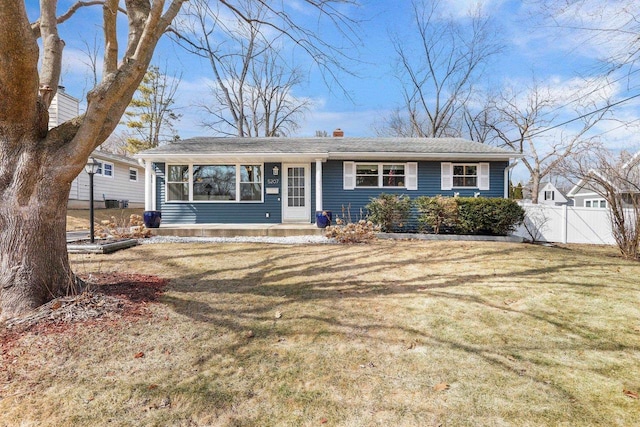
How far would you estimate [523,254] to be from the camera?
670cm

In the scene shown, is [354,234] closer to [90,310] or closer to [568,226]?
[90,310]

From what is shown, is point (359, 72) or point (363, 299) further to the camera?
point (359, 72)

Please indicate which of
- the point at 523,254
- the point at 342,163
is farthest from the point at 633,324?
the point at 342,163

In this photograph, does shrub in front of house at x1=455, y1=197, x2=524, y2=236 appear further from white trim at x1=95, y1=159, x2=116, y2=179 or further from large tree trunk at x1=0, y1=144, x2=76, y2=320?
white trim at x1=95, y1=159, x2=116, y2=179

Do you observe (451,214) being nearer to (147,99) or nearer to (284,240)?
(284,240)

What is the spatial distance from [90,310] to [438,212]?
866 cm

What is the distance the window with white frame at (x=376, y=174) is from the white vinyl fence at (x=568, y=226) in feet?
15.6

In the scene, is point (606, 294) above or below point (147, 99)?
below

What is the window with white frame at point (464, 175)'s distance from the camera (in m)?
11.7

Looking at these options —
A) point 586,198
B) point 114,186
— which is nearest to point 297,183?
point 114,186

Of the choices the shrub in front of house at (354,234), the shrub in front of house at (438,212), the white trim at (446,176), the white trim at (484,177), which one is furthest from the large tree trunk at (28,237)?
the white trim at (484,177)

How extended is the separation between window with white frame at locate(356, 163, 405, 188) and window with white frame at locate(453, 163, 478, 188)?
199cm

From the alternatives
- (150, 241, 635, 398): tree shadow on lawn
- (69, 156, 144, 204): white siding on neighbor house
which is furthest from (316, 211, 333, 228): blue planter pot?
(69, 156, 144, 204): white siding on neighbor house

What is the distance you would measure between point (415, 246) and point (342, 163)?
15.9 ft
